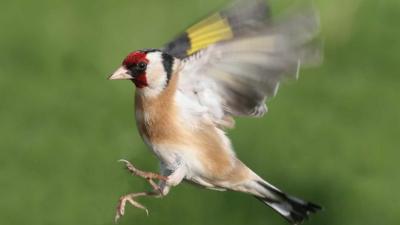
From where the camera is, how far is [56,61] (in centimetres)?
586

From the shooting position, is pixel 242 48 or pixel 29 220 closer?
pixel 242 48

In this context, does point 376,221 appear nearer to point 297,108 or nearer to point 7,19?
point 297,108

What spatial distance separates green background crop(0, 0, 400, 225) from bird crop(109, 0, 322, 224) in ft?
4.33

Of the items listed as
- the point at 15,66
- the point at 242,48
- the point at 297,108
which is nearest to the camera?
the point at 242,48

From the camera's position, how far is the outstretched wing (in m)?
3.19

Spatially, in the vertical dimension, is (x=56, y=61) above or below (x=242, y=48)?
below

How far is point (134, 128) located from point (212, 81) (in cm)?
203

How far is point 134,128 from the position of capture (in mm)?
5363

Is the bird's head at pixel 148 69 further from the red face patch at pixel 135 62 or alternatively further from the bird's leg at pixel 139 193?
the bird's leg at pixel 139 193

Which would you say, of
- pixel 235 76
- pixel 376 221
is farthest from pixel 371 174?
pixel 235 76

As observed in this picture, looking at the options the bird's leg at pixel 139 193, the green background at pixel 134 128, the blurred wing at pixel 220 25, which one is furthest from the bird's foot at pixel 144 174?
the green background at pixel 134 128

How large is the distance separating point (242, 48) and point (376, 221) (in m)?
1.74

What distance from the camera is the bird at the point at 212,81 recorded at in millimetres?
3215

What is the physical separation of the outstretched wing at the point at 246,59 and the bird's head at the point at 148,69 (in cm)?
7
